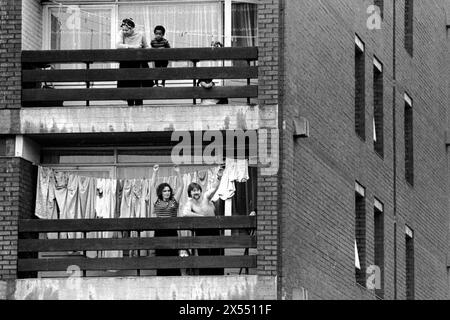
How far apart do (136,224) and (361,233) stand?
7629mm

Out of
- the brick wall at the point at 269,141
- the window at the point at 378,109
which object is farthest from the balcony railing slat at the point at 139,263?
the window at the point at 378,109

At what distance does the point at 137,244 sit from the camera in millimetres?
35656

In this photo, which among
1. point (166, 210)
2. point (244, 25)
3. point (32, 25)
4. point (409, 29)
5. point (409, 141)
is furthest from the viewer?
point (409, 29)

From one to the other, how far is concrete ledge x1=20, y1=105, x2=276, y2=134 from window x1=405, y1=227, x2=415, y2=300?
1184 cm

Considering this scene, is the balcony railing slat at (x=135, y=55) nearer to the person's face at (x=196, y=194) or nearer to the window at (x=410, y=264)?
the person's face at (x=196, y=194)

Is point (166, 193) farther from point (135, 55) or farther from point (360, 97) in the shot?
point (360, 97)

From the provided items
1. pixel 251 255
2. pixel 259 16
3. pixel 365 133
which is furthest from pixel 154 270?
pixel 365 133

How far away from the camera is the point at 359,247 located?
41875 mm

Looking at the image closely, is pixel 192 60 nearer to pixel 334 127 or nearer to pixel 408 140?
pixel 334 127

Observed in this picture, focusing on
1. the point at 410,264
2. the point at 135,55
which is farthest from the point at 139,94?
the point at 410,264

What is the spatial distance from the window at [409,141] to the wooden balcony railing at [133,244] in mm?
11975

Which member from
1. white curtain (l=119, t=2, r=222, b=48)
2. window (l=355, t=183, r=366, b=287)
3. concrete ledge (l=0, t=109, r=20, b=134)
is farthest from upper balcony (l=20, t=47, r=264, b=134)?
window (l=355, t=183, r=366, b=287)

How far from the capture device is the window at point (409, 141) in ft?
155

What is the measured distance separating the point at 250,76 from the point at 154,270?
13.6 ft
